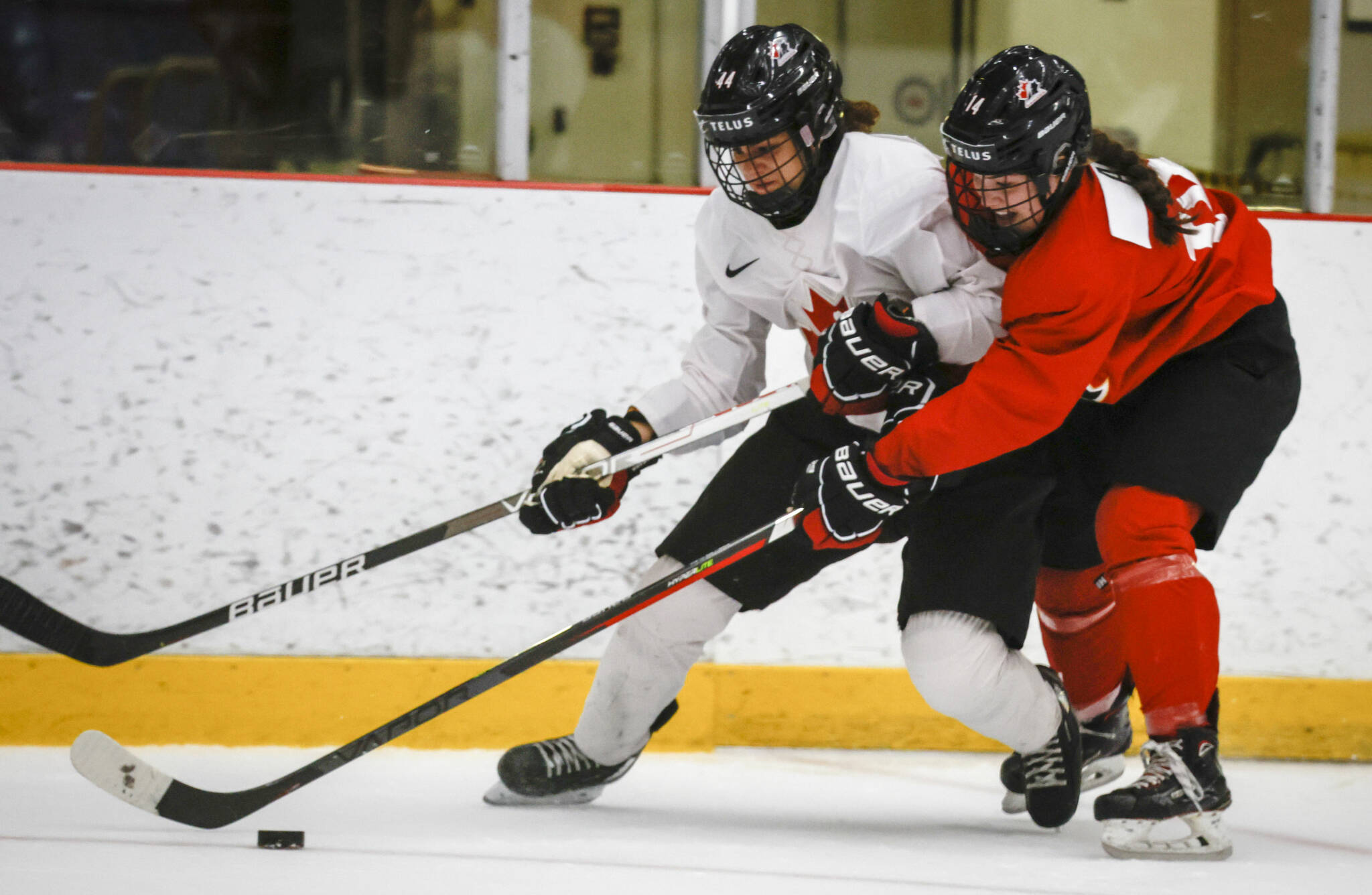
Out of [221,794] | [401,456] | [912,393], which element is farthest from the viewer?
[401,456]

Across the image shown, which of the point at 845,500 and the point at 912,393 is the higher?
the point at 912,393

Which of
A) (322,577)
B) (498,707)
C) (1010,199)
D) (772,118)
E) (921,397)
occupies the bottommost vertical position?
(498,707)

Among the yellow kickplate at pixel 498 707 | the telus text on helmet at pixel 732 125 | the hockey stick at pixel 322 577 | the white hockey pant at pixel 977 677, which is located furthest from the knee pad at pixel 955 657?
the yellow kickplate at pixel 498 707

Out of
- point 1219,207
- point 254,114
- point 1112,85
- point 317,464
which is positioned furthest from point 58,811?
point 1112,85

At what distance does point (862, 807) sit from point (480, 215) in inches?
53.3

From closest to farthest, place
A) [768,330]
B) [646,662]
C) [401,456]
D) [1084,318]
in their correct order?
[1084,318] < [646,662] < [768,330] < [401,456]

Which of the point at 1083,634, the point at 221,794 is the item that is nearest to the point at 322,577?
the point at 221,794

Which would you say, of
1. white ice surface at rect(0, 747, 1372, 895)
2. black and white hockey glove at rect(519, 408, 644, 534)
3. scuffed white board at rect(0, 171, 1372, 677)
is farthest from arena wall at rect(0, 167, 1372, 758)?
black and white hockey glove at rect(519, 408, 644, 534)

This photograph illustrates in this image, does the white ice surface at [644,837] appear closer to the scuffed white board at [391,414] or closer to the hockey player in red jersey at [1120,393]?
the hockey player in red jersey at [1120,393]

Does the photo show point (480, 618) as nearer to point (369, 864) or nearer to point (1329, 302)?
point (369, 864)

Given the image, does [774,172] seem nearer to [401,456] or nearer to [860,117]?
[860,117]

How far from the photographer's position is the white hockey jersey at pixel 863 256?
1.69 m

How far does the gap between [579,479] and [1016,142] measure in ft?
2.47

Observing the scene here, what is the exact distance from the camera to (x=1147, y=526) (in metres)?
1.66
